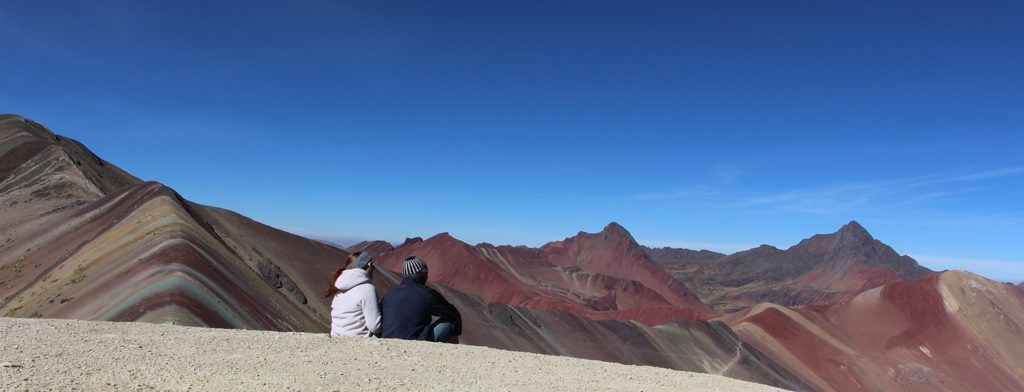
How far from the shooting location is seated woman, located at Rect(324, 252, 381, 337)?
884 cm

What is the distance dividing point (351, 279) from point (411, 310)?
3.01 feet

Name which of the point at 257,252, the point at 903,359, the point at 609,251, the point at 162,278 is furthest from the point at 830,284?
the point at 162,278

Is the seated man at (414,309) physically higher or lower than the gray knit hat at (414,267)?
lower

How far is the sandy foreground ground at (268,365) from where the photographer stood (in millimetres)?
7242

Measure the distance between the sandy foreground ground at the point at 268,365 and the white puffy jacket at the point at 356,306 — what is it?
8.2 inches

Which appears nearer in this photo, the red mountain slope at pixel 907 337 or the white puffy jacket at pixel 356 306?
the white puffy jacket at pixel 356 306

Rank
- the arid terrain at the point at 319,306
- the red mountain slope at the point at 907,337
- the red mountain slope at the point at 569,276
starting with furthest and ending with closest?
the red mountain slope at the point at 569,276
the red mountain slope at the point at 907,337
the arid terrain at the point at 319,306

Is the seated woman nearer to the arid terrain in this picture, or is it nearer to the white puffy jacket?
the white puffy jacket

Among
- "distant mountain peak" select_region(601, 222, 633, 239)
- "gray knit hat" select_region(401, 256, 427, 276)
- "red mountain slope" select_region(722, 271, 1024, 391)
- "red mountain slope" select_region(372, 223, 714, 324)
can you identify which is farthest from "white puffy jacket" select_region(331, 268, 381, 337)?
"distant mountain peak" select_region(601, 222, 633, 239)

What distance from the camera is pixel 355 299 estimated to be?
9.22m

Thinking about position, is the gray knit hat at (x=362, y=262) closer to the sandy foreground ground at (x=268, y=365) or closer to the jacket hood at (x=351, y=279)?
the jacket hood at (x=351, y=279)

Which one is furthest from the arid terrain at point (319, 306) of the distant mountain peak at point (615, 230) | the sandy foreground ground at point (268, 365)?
the distant mountain peak at point (615, 230)

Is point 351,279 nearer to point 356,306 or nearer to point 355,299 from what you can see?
point 355,299

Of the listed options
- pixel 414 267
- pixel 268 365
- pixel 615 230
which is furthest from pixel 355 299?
pixel 615 230
